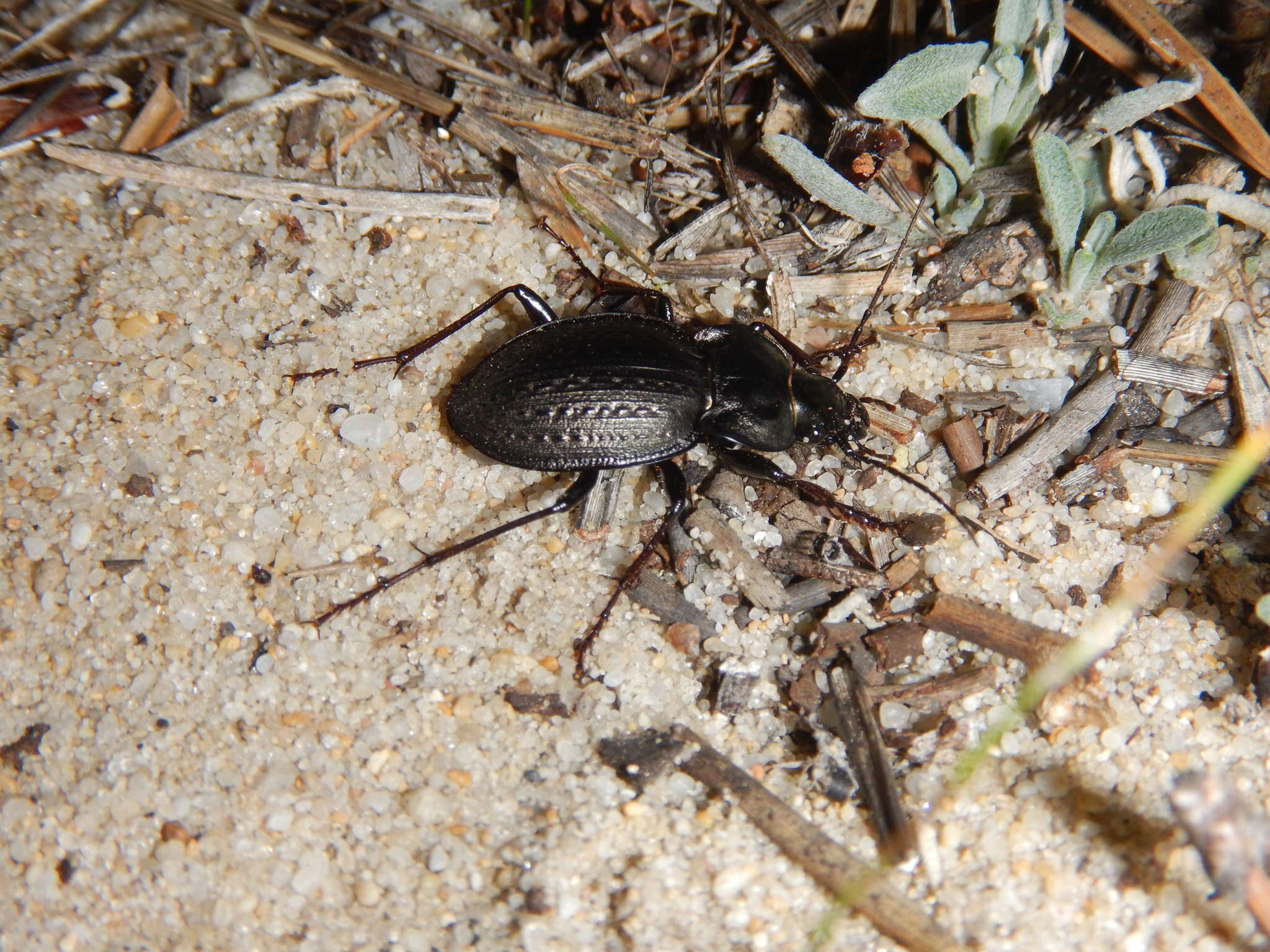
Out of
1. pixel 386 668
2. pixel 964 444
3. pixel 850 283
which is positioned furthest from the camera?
Answer: pixel 850 283

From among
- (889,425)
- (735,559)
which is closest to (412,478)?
(735,559)

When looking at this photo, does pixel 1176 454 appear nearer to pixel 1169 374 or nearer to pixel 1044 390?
pixel 1169 374

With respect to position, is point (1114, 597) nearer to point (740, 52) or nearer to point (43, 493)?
point (740, 52)

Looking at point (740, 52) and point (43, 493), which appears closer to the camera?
point (43, 493)

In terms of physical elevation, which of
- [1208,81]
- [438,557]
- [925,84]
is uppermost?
[1208,81]

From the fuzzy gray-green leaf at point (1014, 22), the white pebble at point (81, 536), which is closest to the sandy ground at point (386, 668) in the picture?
the white pebble at point (81, 536)

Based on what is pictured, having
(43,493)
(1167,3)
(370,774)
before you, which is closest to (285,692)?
(370,774)

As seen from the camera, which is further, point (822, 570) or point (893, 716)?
point (822, 570)
